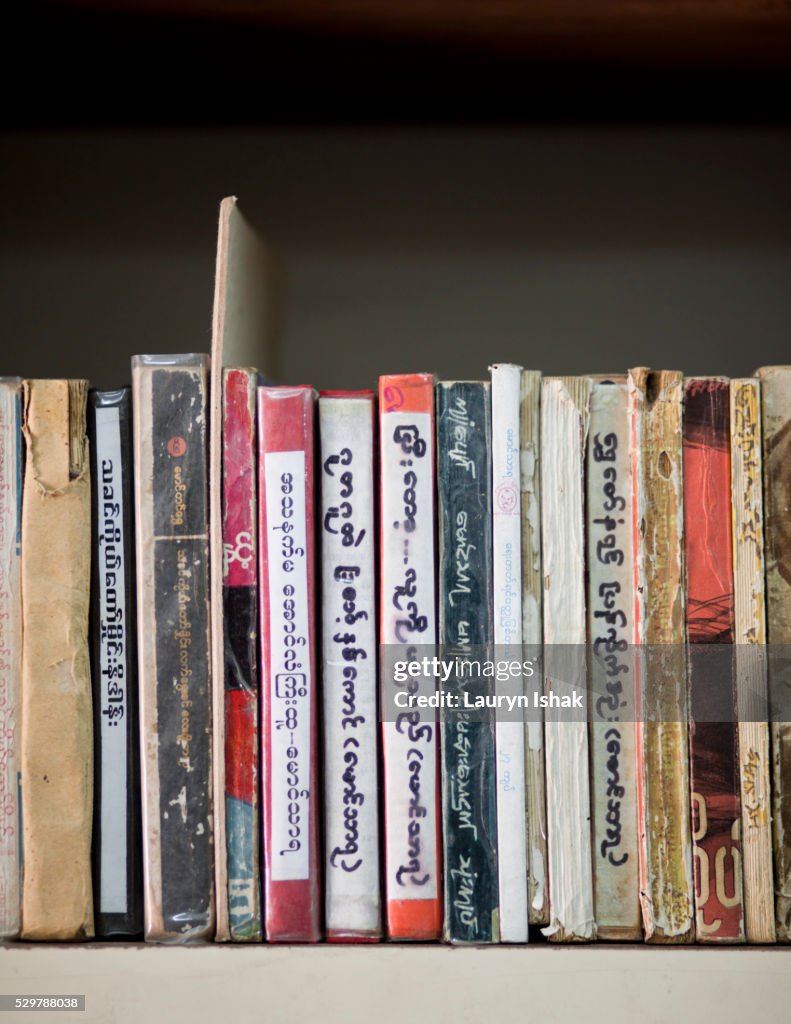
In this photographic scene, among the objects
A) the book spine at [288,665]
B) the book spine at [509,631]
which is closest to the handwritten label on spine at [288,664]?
the book spine at [288,665]

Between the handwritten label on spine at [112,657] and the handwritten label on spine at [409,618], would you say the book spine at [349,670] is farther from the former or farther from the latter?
the handwritten label on spine at [112,657]

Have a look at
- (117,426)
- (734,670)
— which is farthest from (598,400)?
(117,426)

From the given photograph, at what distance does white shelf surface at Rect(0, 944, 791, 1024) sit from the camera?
0.56 m

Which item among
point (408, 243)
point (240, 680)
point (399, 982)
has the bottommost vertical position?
point (399, 982)

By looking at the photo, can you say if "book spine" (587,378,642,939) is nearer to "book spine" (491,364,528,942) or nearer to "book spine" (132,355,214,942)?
"book spine" (491,364,528,942)

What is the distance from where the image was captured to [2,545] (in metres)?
0.60

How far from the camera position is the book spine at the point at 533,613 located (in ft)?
1.90

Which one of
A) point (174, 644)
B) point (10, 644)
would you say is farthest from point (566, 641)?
point (10, 644)

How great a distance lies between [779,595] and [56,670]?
0.44 meters

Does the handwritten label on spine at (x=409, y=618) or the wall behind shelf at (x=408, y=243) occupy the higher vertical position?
the wall behind shelf at (x=408, y=243)

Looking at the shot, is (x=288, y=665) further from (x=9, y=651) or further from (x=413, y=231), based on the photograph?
(x=413, y=231)

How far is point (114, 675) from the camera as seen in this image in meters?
0.60

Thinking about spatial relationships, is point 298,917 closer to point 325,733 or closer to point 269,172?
point 325,733

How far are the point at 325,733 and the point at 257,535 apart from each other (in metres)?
0.13
